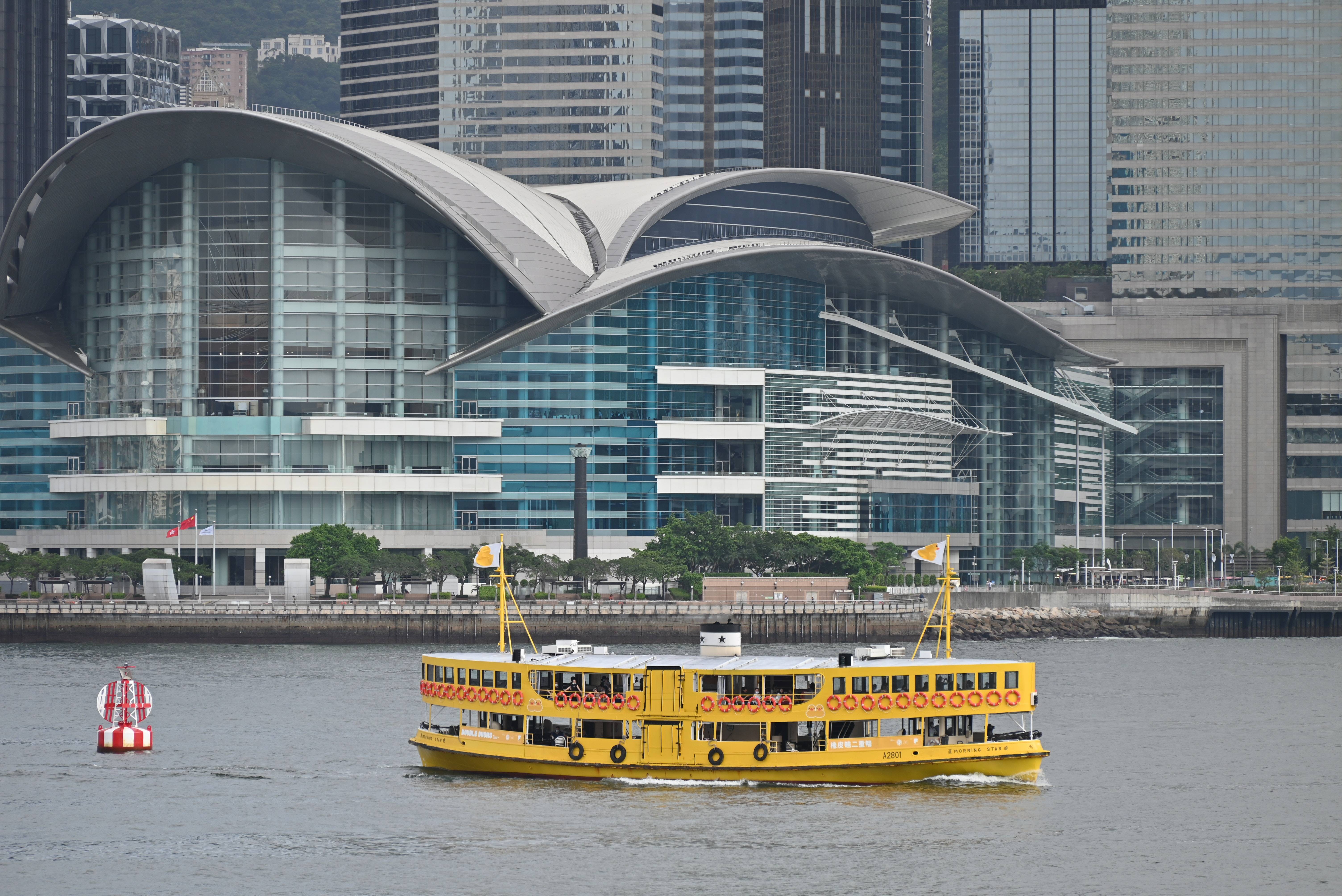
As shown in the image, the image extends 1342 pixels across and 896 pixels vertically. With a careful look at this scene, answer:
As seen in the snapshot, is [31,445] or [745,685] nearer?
[745,685]

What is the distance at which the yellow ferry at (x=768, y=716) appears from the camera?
6053 centimetres

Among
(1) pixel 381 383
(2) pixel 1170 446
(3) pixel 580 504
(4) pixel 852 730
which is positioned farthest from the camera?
(2) pixel 1170 446

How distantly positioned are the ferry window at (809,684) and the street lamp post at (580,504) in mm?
86664

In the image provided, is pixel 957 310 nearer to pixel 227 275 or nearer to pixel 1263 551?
pixel 1263 551

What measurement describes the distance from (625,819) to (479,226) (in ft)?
317

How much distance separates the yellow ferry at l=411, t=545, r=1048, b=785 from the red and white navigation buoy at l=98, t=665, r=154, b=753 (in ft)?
49.4

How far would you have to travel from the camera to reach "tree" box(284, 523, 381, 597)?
135m

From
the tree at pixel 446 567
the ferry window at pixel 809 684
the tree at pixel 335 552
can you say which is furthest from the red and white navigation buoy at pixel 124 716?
the tree at pixel 335 552

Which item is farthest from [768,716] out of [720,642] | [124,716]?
[124,716]

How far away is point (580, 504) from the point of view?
14912 cm

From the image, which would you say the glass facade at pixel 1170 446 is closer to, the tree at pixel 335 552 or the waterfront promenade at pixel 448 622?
the waterfront promenade at pixel 448 622

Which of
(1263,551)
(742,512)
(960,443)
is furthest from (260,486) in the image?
(1263,551)

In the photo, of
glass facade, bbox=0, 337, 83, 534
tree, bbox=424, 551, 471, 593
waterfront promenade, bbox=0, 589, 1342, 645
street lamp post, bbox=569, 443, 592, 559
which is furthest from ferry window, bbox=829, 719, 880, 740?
glass facade, bbox=0, 337, 83, 534

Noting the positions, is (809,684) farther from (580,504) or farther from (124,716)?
(580,504)
